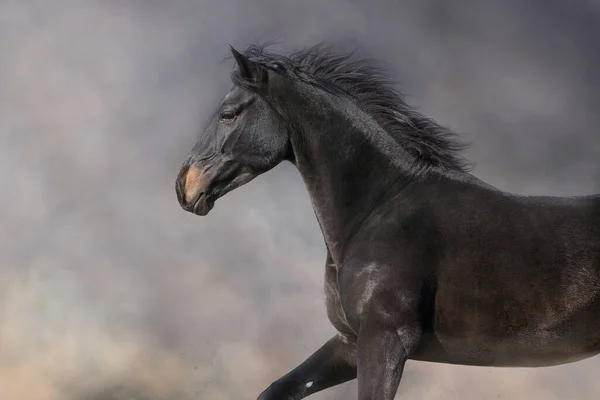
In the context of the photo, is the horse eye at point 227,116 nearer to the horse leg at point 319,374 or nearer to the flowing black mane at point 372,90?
the flowing black mane at point 372,90

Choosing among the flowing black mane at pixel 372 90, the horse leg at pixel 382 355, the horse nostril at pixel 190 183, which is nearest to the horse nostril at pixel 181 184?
the horse nostril at pixel 190 183

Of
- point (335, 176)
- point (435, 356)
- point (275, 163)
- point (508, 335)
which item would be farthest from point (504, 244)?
point (275, 163)

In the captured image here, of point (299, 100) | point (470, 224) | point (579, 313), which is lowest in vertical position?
point (579, 313)

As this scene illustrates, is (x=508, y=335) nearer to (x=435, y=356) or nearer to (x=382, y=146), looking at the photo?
(x=435, y=356)

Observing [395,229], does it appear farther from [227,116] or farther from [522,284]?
[227,116]

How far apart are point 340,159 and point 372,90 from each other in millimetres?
541

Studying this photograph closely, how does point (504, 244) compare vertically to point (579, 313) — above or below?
above

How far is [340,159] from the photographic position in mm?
4051

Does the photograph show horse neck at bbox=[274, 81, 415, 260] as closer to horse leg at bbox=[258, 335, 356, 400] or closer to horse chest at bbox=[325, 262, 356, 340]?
horse chest at bbox=[325, 262, 356, 340]

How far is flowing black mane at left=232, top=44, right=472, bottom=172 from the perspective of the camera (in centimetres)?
412

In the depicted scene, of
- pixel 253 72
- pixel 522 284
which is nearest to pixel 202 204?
pixel 253 72

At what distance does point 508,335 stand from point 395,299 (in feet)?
2.00

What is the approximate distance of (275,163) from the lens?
4176mm

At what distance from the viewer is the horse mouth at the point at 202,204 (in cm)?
416
